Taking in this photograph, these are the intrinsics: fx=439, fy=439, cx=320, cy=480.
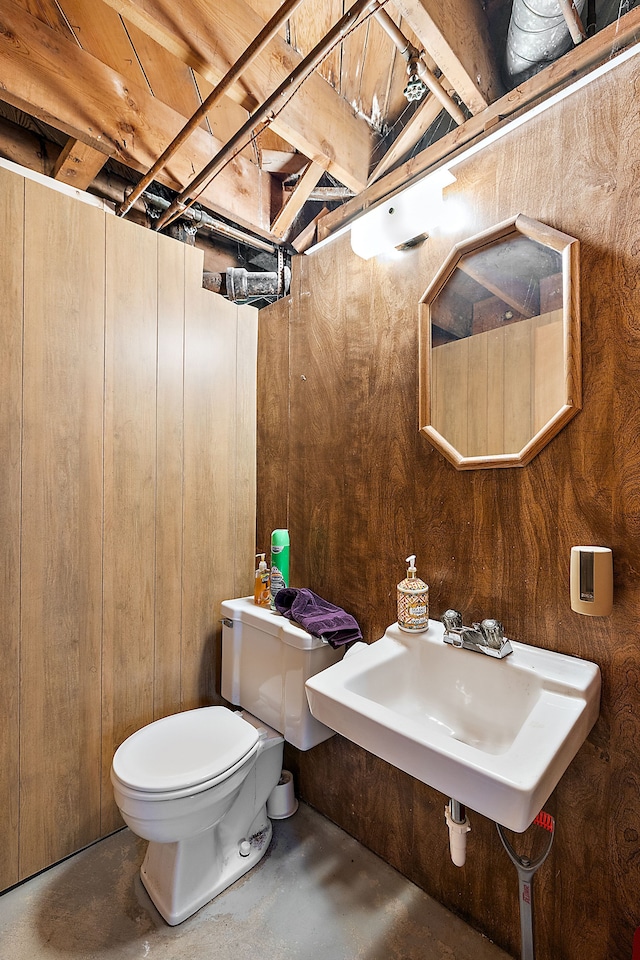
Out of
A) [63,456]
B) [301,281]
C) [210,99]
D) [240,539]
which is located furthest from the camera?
[240,539]

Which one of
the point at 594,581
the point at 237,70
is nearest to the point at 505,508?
the point at 594,581

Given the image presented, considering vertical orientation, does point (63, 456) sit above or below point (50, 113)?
below

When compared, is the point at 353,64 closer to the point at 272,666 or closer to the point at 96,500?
the point at 96,500

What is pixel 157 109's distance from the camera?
1.48m

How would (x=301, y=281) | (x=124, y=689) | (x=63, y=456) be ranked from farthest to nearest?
(x=301, y=281), (x=124, y=689), (x=63, y=456)

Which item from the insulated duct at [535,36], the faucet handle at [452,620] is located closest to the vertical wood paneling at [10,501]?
the faucet handle at [452,620]

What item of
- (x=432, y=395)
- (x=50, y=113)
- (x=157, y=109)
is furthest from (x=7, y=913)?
(x=157, y=109)

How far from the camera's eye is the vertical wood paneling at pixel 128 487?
62.3 inches

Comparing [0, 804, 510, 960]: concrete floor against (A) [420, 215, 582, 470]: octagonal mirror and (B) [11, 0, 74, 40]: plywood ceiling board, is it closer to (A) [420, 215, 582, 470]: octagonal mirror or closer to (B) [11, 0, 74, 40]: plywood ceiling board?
(A) [420, 215, 582, 470]: octagonal mirror

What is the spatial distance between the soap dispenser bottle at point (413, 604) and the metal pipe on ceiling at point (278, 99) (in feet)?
4.40

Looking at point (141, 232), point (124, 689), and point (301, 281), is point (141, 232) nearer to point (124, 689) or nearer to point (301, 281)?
point (301, 281)

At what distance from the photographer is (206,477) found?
1.87 metres

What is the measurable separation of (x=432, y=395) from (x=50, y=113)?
1421 mm

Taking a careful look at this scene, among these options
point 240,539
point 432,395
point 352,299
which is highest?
point 352,299
